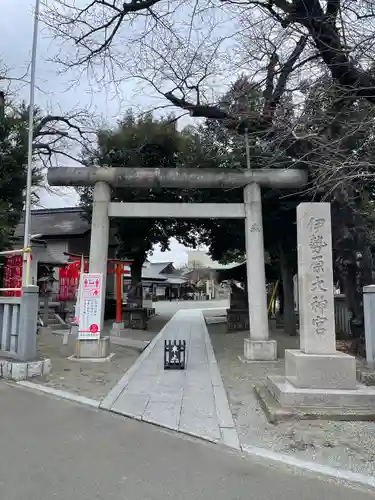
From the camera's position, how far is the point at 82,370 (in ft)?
33.1

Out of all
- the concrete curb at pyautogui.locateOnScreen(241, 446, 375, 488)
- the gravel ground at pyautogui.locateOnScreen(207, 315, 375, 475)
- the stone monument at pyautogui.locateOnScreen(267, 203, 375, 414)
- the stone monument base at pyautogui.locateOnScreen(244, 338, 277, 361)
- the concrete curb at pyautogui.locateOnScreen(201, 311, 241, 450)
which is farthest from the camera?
the stone monument base at pyautogui.locateOnScreen(244, 338, 277, 361)

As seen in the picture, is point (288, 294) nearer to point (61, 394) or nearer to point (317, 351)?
point (317, 351)

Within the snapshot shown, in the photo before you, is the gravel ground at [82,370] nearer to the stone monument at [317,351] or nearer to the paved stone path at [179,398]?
the paved stone path at [179,398]

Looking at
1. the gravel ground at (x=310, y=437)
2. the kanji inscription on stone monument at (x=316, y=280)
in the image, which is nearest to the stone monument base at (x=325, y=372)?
the kanji inscription on stone monument at (x=316, y=280)

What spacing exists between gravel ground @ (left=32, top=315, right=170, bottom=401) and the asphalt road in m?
2.08

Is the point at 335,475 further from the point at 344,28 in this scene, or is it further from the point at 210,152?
the point at 210,152

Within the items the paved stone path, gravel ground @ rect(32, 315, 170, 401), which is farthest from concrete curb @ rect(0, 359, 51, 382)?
the paved stone path

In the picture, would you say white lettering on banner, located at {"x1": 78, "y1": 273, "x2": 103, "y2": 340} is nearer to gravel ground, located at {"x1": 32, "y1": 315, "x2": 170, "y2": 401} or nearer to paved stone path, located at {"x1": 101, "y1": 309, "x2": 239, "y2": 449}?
gravel ground, located at {"x1": 32, "y1": 315, "x2": 170, "y2": 401}

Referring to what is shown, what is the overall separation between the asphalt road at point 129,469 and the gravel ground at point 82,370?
6.84ft

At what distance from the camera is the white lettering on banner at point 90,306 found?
38.2 feet

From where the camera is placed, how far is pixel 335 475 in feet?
14.2

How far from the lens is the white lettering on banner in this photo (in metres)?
11.6

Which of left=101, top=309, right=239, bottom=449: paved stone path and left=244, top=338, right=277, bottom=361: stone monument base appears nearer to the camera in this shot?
left=101, top=309, right=239, bottom=449: paved stone path

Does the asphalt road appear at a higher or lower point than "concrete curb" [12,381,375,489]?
higher
